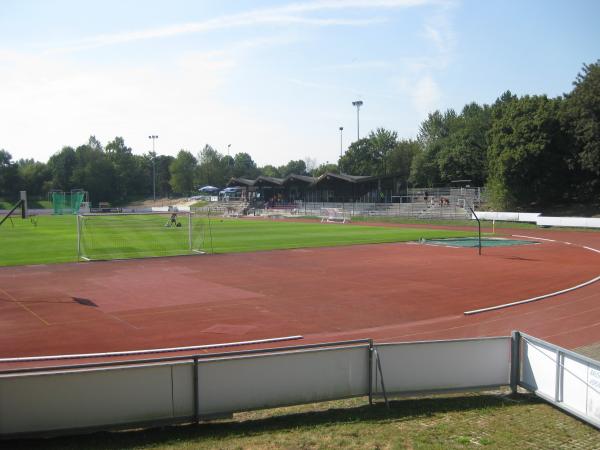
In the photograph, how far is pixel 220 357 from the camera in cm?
805

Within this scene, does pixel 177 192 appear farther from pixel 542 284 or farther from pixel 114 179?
pixel 542 284

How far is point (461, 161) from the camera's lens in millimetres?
78438

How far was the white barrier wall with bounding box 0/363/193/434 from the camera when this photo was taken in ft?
23.5

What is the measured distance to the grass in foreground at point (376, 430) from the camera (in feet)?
23.1

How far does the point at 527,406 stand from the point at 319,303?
30.5 feet

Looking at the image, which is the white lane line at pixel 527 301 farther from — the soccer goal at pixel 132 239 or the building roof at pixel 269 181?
the building roof at pixel 269 181

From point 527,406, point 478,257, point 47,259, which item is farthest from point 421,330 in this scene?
point 47,259

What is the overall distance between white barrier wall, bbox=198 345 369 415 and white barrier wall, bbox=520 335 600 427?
2882 mm

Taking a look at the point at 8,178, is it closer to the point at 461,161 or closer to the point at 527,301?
the point at 461,161

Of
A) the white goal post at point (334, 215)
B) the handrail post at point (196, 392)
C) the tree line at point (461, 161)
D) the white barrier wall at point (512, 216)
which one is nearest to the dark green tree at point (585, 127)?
the tree line at point (461, 161)

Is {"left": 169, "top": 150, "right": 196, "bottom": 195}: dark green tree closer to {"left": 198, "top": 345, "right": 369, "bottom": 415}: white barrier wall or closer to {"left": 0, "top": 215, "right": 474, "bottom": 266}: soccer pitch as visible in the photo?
{"left": 0, "top": 215, "right": 474, "bottom": 266}: soccer pitch

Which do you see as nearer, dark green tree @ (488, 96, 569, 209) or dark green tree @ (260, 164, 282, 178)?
dark green tree @ (488, 96, 569, 209)

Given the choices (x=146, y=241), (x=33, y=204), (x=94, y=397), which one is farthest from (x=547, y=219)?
(x=33, y=204)

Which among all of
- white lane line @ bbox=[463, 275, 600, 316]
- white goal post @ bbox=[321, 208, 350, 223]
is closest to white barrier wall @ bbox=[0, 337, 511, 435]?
white lane line @ bbox=[463, 275, 600, 316]
